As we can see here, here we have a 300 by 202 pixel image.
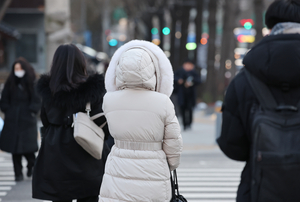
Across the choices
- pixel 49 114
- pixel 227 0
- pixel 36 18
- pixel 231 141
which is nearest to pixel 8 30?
pixel 36 18

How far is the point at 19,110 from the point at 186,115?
8.01 metres

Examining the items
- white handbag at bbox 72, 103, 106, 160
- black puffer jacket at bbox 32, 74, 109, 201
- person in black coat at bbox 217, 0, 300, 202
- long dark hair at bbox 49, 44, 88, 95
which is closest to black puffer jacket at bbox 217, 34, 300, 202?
person in black coat at bbox 217, 0, 300, 202

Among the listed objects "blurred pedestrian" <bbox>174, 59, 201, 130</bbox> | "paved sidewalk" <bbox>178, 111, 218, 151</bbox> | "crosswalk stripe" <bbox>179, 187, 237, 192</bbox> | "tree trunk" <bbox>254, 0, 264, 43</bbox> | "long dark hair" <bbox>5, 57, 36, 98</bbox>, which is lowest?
"paved sidewalk" <bbox>178, 111, 218, 151</bbox>

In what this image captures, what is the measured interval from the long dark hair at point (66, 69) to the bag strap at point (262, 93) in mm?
2069

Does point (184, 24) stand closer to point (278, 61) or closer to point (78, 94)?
point (78, 94)

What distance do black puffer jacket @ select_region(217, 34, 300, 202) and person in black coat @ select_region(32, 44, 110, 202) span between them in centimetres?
181

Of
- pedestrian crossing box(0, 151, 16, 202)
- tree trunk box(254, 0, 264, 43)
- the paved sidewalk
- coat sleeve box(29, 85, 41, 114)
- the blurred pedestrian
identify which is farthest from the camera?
tree trunk box(254, 0, 264, 43)

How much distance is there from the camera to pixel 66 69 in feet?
14.7

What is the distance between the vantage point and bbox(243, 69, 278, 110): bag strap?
270 cm

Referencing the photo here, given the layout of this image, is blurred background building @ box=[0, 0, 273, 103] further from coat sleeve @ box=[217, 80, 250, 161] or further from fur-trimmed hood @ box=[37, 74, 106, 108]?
coat sleeve @ box=[217, 80, 250, 161]

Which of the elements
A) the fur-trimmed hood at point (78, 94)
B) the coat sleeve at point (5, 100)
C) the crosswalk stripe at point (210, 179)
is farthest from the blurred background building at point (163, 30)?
the fur-trimmed hood at point (78, 94)

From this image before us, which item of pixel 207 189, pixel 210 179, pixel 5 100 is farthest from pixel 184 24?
pixel 207 189

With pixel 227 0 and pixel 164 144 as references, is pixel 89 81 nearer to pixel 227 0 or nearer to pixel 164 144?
pixel 164 144

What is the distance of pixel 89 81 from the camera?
178 inches
